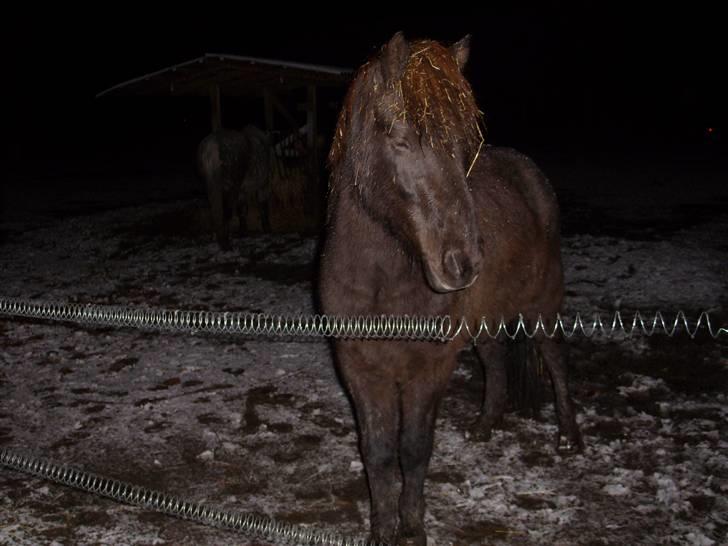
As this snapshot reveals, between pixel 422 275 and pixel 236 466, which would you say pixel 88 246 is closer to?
pixel 236 466

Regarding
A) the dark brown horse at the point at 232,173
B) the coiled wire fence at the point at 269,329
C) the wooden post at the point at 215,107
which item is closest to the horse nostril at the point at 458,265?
the coiled wire fence at the point at 269,329

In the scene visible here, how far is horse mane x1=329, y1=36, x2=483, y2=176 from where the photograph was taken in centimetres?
256

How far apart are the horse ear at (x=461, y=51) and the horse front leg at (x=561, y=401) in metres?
2.23

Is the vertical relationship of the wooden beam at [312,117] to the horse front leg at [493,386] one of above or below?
above

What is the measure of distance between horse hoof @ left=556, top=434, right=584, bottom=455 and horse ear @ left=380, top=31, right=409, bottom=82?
290cm

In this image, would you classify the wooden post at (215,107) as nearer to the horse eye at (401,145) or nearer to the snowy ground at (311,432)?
the snowy ground at (311,432)

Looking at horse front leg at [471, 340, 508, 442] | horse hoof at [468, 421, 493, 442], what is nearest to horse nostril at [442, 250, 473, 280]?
horse front leg at [471, 340, 508, 442]

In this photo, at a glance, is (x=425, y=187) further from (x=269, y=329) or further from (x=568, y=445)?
(x=568, y=445)

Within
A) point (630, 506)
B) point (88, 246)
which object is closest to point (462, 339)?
point (630, 506)

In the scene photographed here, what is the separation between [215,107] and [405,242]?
10932 mm

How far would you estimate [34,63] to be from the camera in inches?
1485

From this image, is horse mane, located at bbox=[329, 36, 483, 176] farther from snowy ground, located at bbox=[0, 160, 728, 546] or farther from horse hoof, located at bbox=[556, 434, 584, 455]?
horse hoof, located at bbox=[556, 434, 584, 455]

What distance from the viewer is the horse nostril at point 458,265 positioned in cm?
242

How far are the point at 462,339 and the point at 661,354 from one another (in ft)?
→ 11.3
